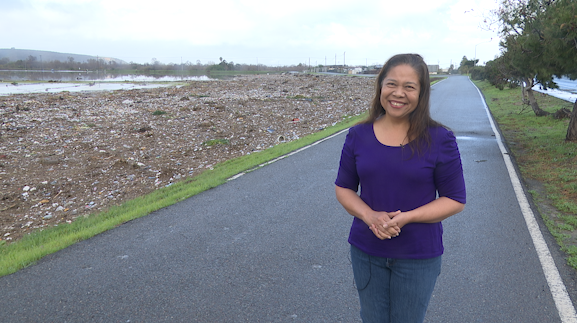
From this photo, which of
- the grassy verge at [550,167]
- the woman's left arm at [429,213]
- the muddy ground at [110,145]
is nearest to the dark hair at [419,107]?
the woman's left arm at [429,213]

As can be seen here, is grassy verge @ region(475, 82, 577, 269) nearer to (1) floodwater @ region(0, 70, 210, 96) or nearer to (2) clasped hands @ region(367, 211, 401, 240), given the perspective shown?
(2) clasped hands @ region(367, 211, 401, 240)

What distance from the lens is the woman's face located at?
2.07 metres

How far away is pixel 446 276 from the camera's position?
4.22 m

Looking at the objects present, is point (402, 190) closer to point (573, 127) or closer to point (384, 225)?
point (384, 225)

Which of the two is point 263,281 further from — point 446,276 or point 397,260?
point 397,260

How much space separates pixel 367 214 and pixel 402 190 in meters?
0.21

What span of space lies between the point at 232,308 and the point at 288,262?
107 cm

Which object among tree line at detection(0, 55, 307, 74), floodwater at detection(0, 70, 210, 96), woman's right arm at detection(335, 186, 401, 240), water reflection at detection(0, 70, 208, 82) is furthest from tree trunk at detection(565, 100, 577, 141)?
tree line at detection(0, 55, 307, 74)

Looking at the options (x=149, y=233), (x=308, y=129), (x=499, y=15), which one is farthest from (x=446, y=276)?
(x=308, y=129)

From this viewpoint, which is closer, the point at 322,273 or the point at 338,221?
the point at 322,273

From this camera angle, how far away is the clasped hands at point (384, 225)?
1979 millimetres

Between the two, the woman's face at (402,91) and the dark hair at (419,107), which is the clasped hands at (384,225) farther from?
the woman's face at (402,91)

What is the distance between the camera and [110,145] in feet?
40.0

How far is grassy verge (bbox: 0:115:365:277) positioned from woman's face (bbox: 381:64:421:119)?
432 cm
